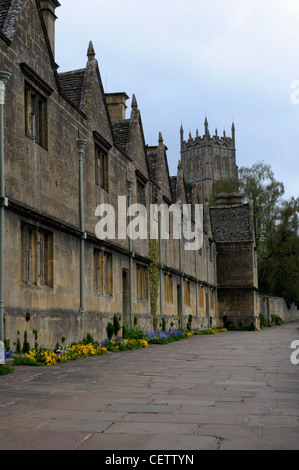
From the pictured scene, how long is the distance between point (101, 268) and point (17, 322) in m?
6.49

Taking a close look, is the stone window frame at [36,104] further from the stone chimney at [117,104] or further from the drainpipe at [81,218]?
the stone chimney at [117,104]

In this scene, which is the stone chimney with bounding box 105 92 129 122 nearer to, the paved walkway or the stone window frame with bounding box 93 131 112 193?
the stone window frame with bounding box 93 131 112 193

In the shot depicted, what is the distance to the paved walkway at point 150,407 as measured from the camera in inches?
186

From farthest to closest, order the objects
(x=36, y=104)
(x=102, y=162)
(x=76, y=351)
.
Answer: (x=102, y=162)
(x=36, y=104)
(x=76, y=351)

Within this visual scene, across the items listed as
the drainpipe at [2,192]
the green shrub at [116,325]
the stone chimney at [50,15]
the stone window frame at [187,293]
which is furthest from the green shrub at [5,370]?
the stone window frame at [187,293]

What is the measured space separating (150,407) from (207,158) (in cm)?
14018

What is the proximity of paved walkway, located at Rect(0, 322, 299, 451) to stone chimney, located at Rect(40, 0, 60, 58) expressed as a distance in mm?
10618

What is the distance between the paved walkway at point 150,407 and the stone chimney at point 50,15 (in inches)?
418

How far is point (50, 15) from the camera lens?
17953 mm

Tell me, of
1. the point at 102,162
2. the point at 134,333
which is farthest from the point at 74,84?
the point at 134,333

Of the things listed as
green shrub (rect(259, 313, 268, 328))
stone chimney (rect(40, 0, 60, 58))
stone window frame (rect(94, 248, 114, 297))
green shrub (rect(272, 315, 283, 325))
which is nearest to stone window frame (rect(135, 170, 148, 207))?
stone window frame (rect(94, 248, 114, 297))

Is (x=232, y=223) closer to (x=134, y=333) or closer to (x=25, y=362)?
(x=134, y=333)

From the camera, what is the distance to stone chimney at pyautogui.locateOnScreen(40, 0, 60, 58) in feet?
57.6
